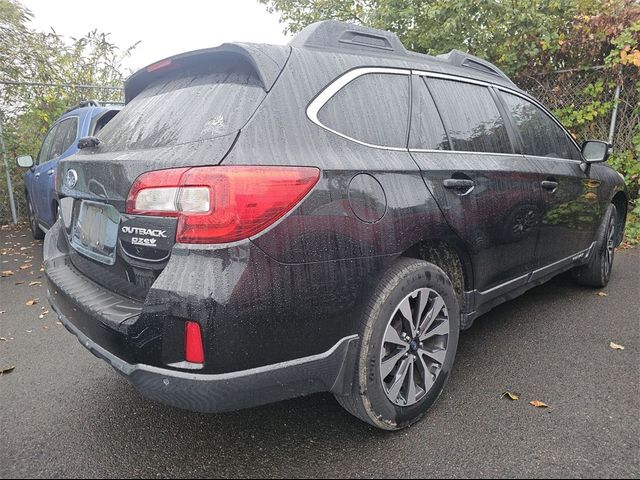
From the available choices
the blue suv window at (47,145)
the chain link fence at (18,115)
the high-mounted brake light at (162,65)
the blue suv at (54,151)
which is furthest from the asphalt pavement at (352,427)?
the chain link fence at (18,115)

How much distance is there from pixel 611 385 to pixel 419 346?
1.20 meters

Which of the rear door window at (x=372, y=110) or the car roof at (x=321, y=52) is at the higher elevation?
the car roof at (x=321, y=52)

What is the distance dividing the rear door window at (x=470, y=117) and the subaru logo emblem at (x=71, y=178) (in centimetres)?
184

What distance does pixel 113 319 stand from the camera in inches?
66.2

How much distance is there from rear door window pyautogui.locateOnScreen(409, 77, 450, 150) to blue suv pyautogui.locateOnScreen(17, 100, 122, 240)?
370 centimetres

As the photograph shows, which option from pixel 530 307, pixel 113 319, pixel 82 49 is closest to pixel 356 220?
pixel 113 319

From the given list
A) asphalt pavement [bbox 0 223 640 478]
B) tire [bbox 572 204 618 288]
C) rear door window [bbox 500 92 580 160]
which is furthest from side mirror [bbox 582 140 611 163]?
asphalt pavement [bbox 0 223 640 478]

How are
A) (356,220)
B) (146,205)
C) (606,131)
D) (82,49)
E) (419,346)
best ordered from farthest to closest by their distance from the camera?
(82,49), (606,131), (419,346), (356,220), (146,205)

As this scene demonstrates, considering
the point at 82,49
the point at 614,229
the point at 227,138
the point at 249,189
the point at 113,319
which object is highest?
the point at 82,49

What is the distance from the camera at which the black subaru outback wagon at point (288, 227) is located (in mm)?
1531

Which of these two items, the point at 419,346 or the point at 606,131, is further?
the point at 606,131

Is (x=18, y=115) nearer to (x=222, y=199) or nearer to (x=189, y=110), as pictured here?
(x=189, y=110)

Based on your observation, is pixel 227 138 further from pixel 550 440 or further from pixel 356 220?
pixel 550 440

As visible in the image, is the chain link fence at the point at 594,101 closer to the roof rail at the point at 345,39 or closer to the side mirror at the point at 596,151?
the side mirror at the point at 596,151
